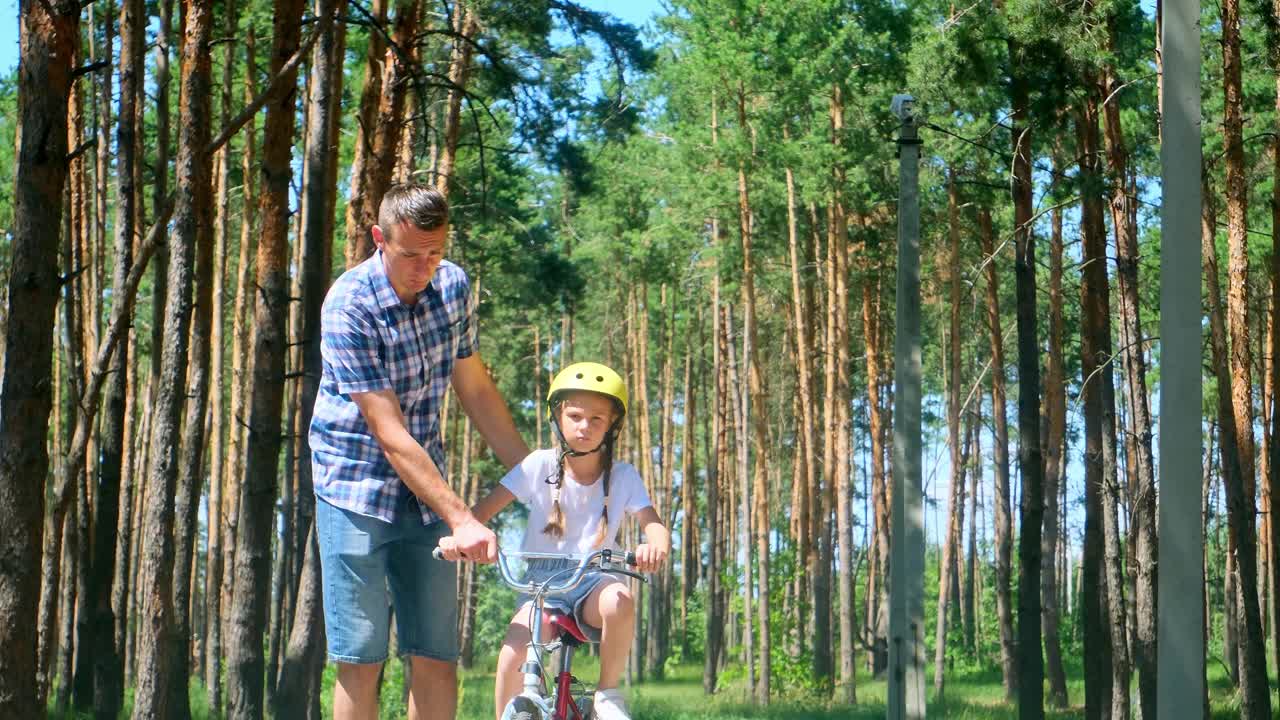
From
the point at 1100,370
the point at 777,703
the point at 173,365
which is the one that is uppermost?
the point at 1100,370

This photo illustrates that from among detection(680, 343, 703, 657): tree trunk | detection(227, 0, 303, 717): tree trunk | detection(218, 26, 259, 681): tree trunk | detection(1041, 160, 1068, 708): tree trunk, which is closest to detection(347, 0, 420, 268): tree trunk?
detection(227, 0, 303, 717): tree trunk

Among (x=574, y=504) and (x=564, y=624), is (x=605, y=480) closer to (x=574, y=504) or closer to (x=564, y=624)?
(x=574, y=504)

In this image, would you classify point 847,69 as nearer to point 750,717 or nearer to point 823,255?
point 823,255

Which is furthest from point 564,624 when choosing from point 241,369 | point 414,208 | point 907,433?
point 241,369

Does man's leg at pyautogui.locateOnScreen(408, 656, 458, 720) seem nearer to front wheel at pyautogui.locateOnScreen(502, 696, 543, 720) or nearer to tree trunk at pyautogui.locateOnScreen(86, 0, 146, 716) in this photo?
front wheel at pyautogui.locateOnScreen(502, 696, 543, 720)

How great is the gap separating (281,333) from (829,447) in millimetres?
19750

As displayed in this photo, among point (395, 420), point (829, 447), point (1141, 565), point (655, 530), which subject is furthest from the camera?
point (829, 447)

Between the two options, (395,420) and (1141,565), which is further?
(1141,565)

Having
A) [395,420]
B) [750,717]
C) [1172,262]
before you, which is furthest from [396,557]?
[750,717]

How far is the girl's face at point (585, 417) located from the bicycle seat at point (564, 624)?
1.53ft

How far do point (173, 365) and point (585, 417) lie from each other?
29.3 ft

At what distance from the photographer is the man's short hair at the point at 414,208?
372cm

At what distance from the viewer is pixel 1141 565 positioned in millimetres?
18109

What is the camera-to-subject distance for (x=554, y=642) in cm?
382
